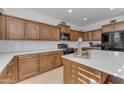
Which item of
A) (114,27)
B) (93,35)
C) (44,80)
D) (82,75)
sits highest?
(114,27)

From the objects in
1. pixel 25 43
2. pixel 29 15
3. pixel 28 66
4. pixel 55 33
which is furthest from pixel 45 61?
pixel 29 15

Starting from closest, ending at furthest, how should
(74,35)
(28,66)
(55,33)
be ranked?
(28,66)
(55,33)
(74,35)

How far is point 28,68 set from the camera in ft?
9.14

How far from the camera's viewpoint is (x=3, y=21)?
2.39 m

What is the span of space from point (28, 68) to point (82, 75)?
1.95 metres

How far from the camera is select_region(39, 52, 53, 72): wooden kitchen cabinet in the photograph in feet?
10.6

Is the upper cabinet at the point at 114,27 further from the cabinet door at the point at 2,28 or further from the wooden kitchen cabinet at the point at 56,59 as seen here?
the cabinet door at the point at 2,28

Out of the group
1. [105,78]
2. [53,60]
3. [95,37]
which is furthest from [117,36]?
[105,78]

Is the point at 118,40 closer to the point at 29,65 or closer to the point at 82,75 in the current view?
the point at 82,75

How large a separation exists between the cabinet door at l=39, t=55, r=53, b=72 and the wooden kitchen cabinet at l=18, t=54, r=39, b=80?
7.6 inches

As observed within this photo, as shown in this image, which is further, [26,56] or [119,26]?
[119,26]
